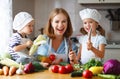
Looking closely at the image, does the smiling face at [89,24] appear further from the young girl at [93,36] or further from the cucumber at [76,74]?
the cucumber at [76,74]

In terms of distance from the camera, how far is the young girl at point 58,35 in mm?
1633

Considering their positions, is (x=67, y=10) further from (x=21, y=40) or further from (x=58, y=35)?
(x=21, y=40)

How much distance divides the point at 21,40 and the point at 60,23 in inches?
11.4

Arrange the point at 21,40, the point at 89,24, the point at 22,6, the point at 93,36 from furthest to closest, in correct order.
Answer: the point at 22,6, the point at 93,36, the point at 89,24, the point at 21,40

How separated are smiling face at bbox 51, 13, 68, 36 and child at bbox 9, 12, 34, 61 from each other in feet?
0.58

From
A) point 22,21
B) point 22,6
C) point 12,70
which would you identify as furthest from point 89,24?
point 22,6

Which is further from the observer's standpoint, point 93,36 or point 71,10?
point 71,10

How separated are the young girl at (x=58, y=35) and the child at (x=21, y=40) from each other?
0.18 metres

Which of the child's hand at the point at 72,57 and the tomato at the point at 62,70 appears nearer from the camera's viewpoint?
the tomato at the point at 62,70

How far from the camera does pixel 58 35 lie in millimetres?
1726

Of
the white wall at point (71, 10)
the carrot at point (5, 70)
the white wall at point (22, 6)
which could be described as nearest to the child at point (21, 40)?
the carrot at point (5, 70)

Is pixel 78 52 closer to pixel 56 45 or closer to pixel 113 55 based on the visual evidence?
pixel 56 45

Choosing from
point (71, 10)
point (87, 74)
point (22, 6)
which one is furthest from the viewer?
point (71, 10)

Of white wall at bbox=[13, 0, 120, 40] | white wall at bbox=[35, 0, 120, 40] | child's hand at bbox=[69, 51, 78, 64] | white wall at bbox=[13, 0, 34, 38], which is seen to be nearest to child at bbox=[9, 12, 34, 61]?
child's hand at bbox=[69, 51, 78, 64]
